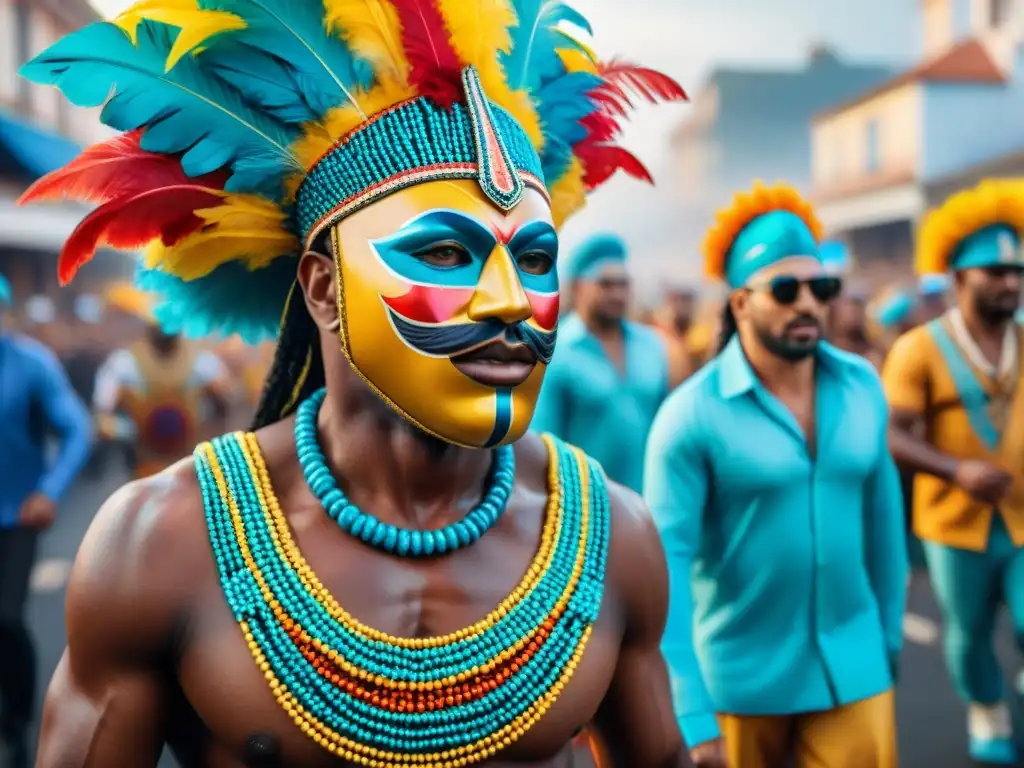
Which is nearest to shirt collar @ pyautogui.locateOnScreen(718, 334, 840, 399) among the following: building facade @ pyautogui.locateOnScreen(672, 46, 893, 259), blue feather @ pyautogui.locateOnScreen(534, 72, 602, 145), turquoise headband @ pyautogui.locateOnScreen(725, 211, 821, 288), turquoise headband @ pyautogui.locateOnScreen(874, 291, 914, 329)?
turquoise headband @ pyautogui.locateOnScreen(725, 211, 821, 288)

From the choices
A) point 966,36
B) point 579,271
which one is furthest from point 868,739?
point 966,36

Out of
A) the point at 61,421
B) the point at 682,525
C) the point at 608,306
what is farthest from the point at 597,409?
the point at 61,421

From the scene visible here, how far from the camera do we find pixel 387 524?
1.77 meters

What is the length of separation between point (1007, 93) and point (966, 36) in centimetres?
459

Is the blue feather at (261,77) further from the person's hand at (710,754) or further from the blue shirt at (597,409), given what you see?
the blue shirt at (597,409)

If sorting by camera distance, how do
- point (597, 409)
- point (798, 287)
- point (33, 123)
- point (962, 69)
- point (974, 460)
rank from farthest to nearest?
point (962, 69) < point (33, 123) < point (597, 409) < point (974, 460) < point (798, 287)

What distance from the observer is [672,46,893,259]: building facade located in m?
47.2

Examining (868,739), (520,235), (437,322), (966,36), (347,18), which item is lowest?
(868,739)

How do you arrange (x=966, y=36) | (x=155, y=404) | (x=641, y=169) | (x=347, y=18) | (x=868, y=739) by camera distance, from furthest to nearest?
1. (x=966, y=36)
2. (x=155, y=404)
3. (x=868, y=739)
4. (x=641, y=169)
5. (x=347, y=18)

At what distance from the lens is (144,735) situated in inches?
64.8

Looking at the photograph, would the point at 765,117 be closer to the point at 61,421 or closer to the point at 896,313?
the point at 896,313

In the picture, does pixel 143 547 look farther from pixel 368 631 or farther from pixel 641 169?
pixel 641 169

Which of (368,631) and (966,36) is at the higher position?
(966,36)

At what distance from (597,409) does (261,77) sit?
3521mm
